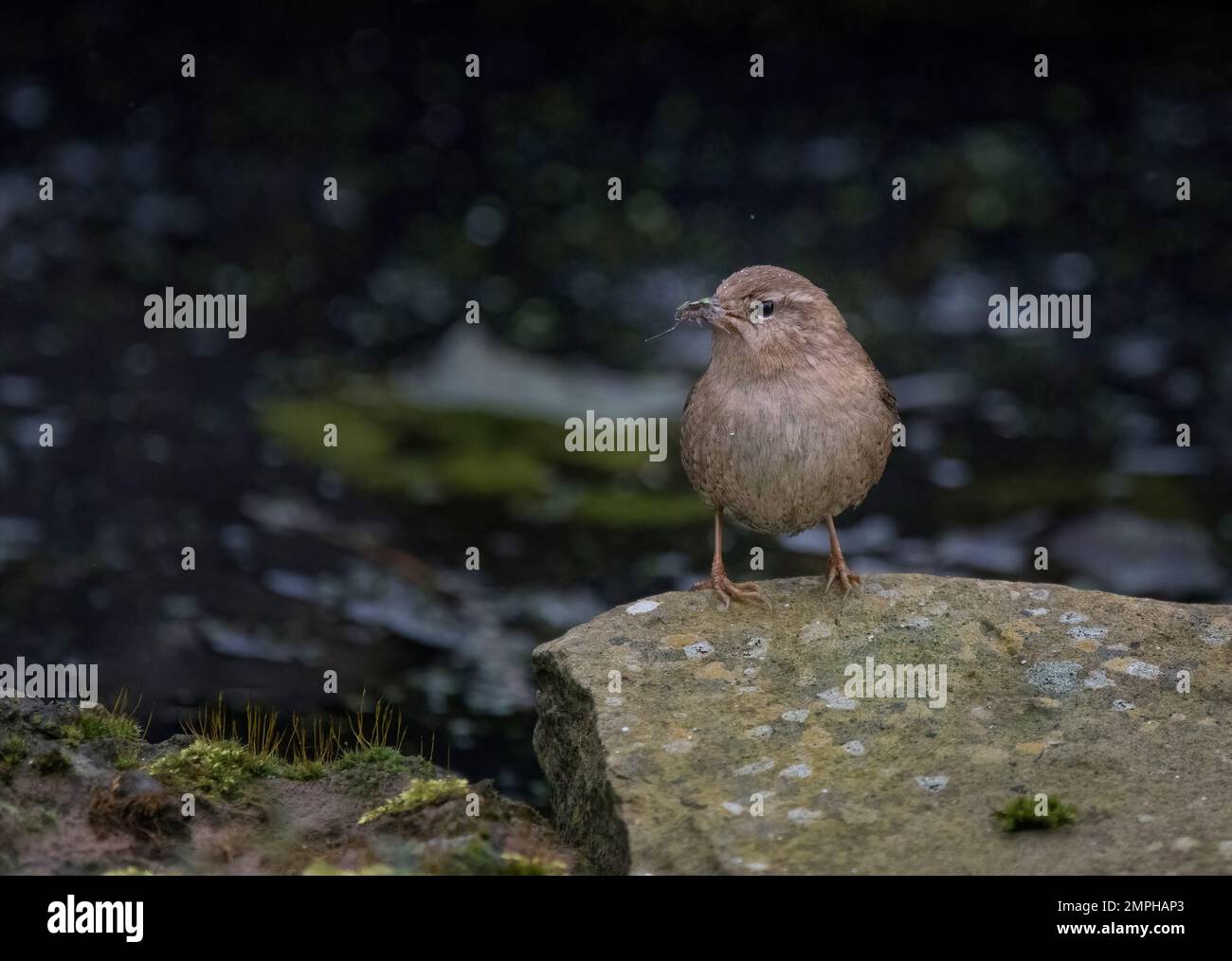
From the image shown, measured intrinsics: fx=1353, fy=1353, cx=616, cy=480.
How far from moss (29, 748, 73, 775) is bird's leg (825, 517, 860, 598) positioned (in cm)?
414

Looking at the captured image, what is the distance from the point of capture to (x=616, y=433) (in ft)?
31.5

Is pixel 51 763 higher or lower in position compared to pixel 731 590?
lower

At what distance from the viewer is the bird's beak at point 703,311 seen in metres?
7.11

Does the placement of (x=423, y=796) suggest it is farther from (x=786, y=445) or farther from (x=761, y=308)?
(x=761, y=308)

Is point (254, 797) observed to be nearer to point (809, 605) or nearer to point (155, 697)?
point (155, 697)

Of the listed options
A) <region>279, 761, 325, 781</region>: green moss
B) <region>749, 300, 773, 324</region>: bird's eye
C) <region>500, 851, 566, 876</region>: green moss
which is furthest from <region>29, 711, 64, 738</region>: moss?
<region>749, 300, 773, 324</region>: bird's eye

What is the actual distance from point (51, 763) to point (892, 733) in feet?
13.2

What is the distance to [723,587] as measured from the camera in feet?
25.4

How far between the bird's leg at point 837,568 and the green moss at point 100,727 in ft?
13.1

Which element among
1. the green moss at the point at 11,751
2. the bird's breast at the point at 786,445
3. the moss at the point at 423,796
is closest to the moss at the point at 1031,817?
the bird's breast at the point at 786,445

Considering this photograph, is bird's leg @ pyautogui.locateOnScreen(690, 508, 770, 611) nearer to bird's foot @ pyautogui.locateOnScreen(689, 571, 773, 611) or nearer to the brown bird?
bird's foot @ pyautogui.locateOnScreen(689, 571, 773, 611)

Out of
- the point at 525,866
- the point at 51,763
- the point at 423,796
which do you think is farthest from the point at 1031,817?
the point at 51,763

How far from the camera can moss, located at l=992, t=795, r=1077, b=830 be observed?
18.2ft
